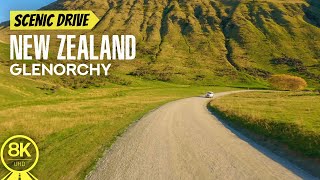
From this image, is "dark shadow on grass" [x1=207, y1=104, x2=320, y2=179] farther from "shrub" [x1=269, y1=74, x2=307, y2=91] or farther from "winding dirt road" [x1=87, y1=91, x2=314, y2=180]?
"shrub" [x1=269, y1=74, x2=307, y2=91]

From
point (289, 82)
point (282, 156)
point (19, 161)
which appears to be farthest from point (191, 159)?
point (289, 82)

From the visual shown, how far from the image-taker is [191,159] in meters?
17.1

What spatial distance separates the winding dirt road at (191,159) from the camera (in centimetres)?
1442

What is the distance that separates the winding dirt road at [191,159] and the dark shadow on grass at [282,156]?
0.05 meters

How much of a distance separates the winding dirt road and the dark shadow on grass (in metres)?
0.05

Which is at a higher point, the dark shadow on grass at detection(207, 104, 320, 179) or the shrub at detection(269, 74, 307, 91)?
the dark shadow on grass at detection(207, 104, 320, 179)

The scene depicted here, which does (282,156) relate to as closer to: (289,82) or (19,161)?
(19,161)

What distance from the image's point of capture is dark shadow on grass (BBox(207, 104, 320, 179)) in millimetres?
14984

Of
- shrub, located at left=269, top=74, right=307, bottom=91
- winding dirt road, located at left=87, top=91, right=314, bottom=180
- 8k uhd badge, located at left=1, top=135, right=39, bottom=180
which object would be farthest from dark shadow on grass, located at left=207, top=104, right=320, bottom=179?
shrub, located at left=269, top=74, right=307, bottom=91

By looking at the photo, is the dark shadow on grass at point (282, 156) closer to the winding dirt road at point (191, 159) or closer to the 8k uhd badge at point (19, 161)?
the winding dirt road at point (191, 159)

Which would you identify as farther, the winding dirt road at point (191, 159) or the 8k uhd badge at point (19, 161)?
the 8k uhd badge at point (19, 161)

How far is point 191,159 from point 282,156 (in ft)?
15.2

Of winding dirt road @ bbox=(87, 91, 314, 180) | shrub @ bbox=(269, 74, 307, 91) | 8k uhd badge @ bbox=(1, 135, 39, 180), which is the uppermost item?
winding dirt road @ bbox=(87, 91, 314, 180)

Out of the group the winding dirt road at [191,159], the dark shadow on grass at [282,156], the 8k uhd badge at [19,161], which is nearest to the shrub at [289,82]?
the dark shadow on grass at [282,156]
